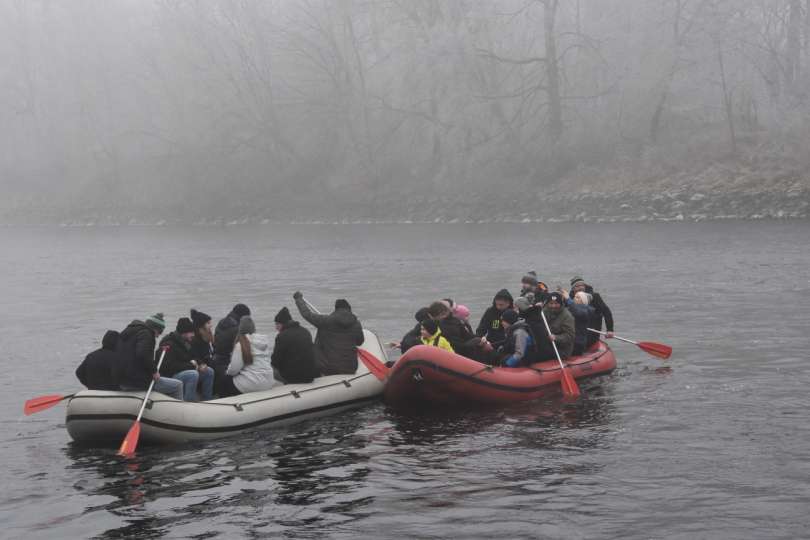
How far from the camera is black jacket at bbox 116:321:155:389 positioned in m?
12.5

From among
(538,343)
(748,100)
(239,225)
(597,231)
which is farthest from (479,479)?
(239,225)

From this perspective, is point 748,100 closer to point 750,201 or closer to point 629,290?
point 750,201

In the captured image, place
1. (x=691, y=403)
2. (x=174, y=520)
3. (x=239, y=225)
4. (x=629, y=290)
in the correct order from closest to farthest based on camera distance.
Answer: (x=174, y=520), (x=691, y=403), (x=629, y=290), (x=239, y=225)

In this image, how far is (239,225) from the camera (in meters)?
65.3

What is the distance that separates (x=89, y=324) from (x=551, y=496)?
674 inches

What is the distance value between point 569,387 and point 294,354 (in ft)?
13.2

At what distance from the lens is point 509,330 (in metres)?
15.4

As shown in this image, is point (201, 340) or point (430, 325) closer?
point (201, 340)

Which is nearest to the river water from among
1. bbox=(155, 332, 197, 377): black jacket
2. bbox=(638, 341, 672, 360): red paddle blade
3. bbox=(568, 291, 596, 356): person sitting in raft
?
bbox=(638, 341, 672, 360): red paddle blade

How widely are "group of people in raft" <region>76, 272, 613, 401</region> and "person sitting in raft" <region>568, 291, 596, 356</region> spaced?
0.6 inches

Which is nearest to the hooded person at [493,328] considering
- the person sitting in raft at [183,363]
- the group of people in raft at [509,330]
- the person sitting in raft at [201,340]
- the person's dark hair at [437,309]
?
the group of people in raft at [509,330]

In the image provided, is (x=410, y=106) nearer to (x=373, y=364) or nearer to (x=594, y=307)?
(x=594, y=307)

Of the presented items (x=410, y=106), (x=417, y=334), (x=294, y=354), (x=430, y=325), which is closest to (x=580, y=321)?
(x=417, y=334)

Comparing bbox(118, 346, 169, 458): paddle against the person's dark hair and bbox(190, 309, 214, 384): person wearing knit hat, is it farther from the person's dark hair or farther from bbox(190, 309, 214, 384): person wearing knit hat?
the person's dark hair
